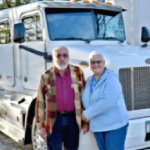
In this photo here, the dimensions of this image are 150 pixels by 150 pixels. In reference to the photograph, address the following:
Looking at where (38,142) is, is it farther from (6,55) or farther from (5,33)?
(5,33)

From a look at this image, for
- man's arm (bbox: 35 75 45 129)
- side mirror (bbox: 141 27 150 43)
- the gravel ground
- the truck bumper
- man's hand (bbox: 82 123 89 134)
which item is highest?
side mirror (bbox: 141 27 150 43)

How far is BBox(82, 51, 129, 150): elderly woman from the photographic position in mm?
2873

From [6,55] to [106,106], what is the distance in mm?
3156

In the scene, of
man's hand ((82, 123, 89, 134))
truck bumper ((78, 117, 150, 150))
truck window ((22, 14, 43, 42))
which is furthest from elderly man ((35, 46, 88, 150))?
truck window ((22, 14, 43, 42))

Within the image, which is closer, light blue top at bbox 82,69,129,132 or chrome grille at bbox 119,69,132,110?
light blue top at bbox 82,69,129,132

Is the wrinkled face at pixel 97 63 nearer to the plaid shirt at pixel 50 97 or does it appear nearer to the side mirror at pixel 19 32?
the plaid shirt at pixel 50 97

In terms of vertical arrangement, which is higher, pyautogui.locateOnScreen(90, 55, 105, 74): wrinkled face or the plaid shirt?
pyautogui.locateOnScreen(90, 55, 105, 74): wrinkled face

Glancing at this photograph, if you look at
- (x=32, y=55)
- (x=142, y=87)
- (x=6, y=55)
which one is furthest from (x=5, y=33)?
(x=142, y=87)

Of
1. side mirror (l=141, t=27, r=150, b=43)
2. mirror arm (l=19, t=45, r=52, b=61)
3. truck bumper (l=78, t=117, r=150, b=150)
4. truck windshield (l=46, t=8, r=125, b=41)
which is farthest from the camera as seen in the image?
side mirror (l=141, t=27, r=150, b=43)

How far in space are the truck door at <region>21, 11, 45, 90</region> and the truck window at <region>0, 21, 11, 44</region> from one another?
641mm

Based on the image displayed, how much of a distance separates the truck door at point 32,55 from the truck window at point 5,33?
2.10 ft

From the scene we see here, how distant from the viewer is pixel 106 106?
2.85m

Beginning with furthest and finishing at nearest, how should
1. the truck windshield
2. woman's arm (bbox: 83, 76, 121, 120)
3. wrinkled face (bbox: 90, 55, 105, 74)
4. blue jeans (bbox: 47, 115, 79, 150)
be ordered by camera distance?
the truck windshield < blue jeans (bbox: 47, 115, 79, 150) < wrinkled face (bbox: 90, 55, 105, 74) < woman's arm (bbox: 83, 76, 121, 120)

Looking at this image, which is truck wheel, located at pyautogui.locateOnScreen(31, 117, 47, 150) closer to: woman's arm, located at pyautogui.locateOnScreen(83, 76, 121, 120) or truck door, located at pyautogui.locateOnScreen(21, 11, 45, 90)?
truck door, located at pyautogui.locateOnScreen(21, 11, 45, 90)
